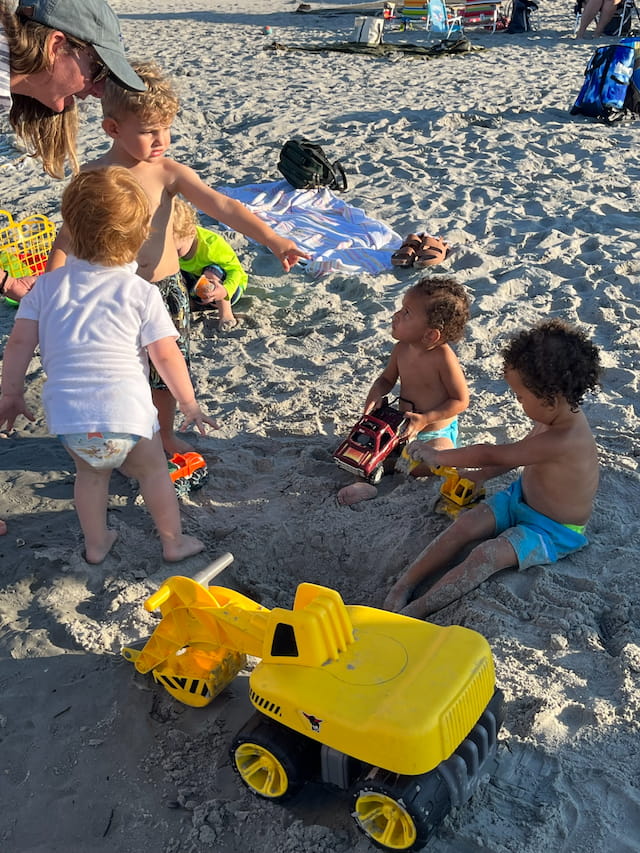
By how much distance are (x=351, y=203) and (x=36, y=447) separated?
386 cm

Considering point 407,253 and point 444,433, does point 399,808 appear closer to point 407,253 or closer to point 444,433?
point 444,433

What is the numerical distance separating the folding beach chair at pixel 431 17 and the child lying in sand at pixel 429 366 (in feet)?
37.8

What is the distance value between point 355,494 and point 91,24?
197 cm

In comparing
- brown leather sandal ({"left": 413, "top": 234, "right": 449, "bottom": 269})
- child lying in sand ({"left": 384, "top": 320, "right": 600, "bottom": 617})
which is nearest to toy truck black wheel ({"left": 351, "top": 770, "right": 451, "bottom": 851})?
child lying in sand ({"left": 384, "top": 320, "right": 600, "bottom": 617})

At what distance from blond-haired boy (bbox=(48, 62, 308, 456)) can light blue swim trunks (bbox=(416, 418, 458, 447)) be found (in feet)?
3.10

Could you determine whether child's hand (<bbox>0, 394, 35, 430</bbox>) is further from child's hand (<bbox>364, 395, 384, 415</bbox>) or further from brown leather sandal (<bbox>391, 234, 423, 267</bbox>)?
brown leather sandal (<bbox>391, 234, 423, 267</bbox>)

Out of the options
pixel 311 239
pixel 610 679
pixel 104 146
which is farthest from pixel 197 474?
pixel 104 146

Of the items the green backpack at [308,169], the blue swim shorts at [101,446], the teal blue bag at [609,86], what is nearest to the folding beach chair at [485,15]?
the teal blue bag at [609,86]

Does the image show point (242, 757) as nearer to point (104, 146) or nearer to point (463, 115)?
point (104, 146)

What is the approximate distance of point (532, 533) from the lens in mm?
2889

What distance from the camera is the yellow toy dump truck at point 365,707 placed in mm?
1795

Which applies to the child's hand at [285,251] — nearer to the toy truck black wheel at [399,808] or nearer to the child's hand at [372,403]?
the child's hand at [372,403]

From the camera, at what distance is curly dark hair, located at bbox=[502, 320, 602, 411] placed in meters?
2.75

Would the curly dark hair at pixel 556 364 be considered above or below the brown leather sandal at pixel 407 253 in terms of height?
above
